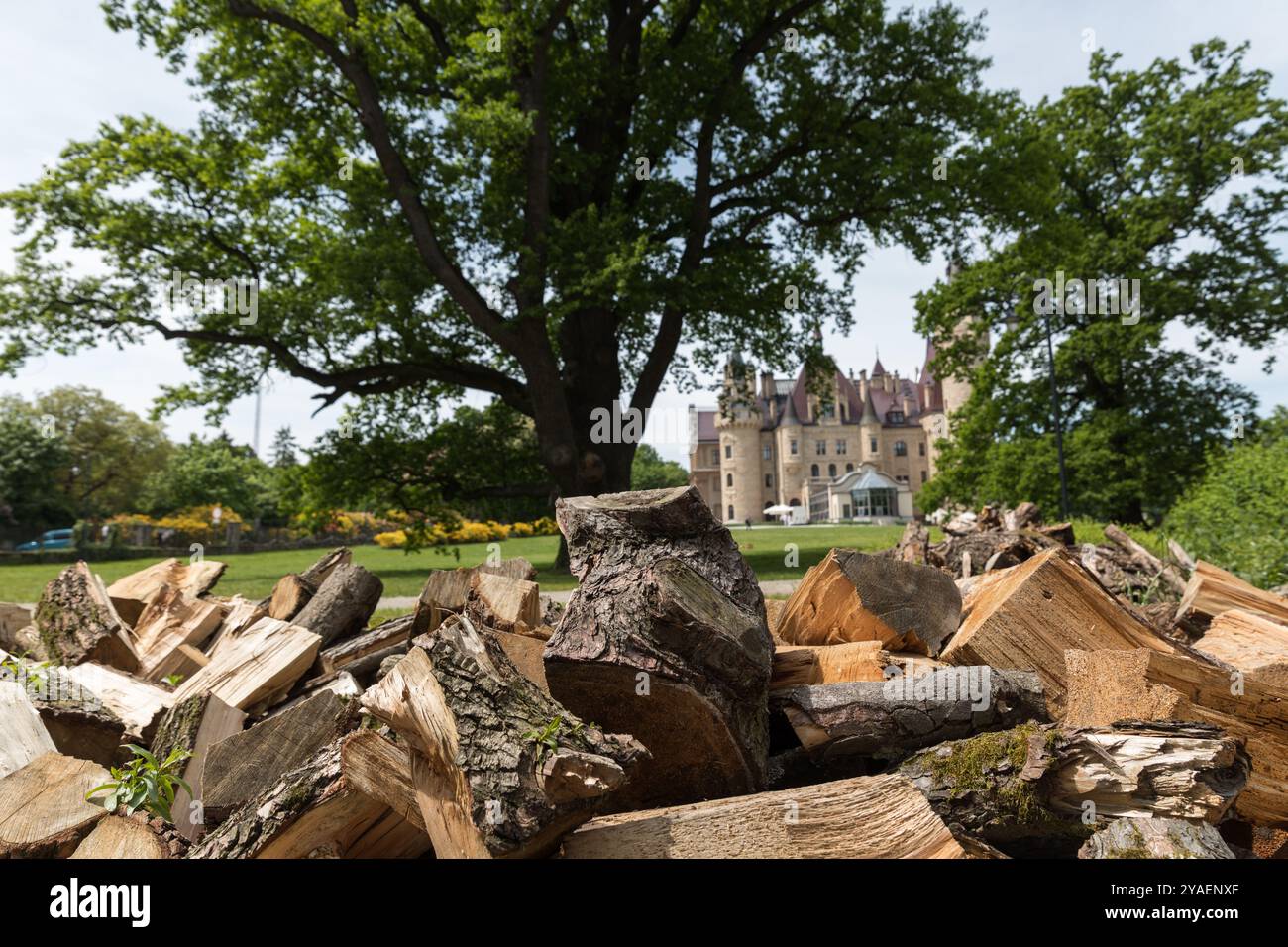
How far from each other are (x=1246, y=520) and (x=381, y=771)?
10394 millimetres

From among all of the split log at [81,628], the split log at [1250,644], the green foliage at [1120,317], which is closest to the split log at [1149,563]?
the split log at [1250,644]

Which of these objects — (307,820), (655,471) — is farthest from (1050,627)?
(655,471)

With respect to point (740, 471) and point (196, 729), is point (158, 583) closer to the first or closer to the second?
point (196, 729)

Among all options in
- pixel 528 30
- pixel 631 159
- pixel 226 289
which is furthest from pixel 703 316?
pixel 226 289

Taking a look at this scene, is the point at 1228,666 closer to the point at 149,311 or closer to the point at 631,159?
the point at 631,159

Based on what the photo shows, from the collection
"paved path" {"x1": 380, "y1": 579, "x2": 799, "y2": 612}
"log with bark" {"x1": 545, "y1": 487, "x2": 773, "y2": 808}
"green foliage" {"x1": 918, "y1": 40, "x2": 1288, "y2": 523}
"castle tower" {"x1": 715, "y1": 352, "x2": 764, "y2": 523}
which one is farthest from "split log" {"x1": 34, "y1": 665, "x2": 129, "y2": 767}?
"castle tower" {"x1": 715, "y1": 352, "x2": 764, "y2": 523}

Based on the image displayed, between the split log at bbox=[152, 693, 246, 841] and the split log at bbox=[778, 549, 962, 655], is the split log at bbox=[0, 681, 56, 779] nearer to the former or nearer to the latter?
the split log at bbox=[152, 693, 246, 841]

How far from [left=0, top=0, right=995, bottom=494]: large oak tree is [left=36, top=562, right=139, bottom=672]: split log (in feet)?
33.3

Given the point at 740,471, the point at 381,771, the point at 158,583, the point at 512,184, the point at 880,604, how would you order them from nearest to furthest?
1. the point at 381,771
2. the point at 880,604
3. the point at 158,583
4. the point at 512,184
5. the point at 740,471

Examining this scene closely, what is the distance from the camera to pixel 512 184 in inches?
675

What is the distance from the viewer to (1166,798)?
2.48 meters

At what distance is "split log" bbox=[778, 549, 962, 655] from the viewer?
404cm

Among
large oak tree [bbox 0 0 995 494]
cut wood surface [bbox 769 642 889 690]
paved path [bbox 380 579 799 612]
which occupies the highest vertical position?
large oak tree [bbox 0 0 995 494]

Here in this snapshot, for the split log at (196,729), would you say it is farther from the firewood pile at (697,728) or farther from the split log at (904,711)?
the split log at (904,711)
